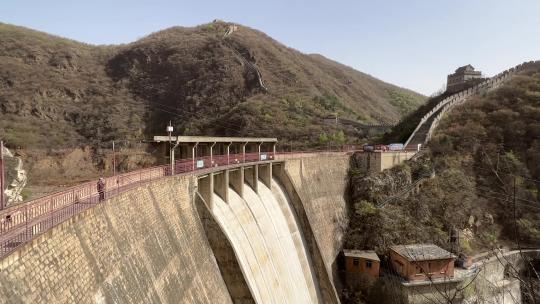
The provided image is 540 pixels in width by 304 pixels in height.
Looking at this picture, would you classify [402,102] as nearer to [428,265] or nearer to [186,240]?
[428,265]

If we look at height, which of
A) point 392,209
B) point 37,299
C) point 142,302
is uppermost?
point 37,299

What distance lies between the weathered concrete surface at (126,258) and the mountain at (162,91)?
43.5 metres

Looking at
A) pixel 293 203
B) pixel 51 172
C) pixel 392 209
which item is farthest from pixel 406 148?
pixel 51 172

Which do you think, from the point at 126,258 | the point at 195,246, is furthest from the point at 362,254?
the point at 126,258

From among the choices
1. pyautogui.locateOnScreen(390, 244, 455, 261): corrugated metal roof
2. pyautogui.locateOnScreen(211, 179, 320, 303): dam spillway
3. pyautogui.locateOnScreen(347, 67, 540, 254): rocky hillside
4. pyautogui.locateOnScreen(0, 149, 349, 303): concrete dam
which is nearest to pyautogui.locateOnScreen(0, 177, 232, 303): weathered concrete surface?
pyautogui.locateOnScreen(0, 149, 349, 303): concrete dam

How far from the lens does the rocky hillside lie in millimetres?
37438

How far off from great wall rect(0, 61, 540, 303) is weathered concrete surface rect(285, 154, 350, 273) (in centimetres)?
19

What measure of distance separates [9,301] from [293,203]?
1034 inches

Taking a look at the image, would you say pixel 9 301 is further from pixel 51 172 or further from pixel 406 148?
pixel 406 148

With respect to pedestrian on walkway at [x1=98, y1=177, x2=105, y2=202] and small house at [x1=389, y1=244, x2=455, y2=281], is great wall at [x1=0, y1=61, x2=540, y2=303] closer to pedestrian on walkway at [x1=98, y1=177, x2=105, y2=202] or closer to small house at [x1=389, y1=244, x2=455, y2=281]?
pedestrian on walkway at [x1=98, y1=177, x2=105, y2=202]

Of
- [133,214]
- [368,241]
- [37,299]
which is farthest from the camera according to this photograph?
[368,241]

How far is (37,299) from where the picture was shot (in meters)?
6.68

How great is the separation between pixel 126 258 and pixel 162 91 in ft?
274

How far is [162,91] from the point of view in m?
88.8
